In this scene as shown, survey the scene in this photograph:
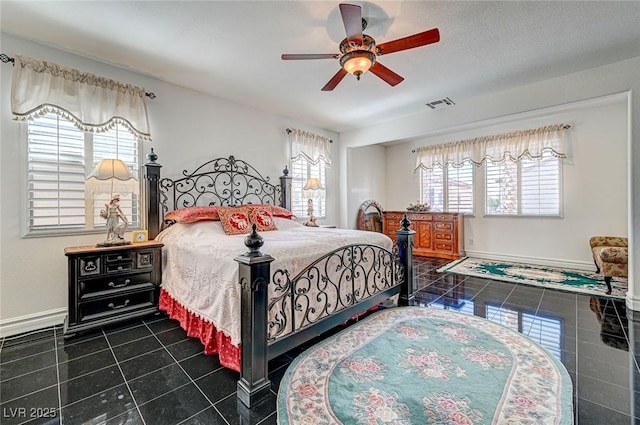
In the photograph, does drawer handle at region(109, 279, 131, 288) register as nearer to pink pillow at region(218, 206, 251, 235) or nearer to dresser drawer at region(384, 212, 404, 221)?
pink pillow at region(218, 206, 251, 235)

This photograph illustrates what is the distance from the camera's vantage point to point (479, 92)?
13.1 ft

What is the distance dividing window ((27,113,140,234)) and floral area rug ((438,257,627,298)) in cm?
515

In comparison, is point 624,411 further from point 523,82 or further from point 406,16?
point 523,82

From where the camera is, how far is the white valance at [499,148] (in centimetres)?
500

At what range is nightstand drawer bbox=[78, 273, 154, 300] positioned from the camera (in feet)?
8.45

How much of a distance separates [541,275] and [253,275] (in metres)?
4.92

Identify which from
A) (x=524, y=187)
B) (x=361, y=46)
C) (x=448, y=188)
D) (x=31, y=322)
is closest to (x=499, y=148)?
(x=524, y=187)

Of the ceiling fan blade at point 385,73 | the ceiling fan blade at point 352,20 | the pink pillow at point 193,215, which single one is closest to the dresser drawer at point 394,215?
the ceiling fan blade at point 385,73

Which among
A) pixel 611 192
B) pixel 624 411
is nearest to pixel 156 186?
pixel 624 411

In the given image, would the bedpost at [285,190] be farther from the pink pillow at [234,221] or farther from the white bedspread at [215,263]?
the white bedspread at [215,263]

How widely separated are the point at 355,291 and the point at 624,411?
1827mm

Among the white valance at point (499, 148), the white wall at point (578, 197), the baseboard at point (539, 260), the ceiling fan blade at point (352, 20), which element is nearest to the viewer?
the ceiling fan blade at point (352, 20)

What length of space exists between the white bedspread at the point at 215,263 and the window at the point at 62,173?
0.84m

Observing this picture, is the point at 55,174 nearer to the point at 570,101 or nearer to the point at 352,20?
the point at 352,20
